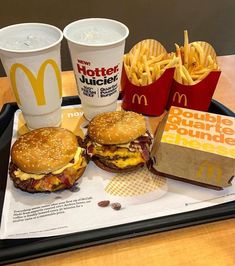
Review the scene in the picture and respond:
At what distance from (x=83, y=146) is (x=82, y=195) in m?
0.20

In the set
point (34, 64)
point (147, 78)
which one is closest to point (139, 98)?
point (147, 78)

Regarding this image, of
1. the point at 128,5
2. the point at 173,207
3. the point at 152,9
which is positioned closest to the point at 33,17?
the point at 128,5

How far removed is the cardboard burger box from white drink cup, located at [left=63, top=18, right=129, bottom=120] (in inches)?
11.1

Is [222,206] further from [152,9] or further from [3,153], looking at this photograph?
[152,9]

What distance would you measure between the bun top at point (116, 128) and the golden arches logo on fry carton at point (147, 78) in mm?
178

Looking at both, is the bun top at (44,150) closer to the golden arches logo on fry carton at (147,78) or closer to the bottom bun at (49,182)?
the bottom bun at (49,182)

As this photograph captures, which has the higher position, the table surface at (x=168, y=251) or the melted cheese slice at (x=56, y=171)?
the melted cheese slice at (x=56, y=171)

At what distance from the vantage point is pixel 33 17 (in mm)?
2422

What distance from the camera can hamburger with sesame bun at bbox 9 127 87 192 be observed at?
Answer: 988mm

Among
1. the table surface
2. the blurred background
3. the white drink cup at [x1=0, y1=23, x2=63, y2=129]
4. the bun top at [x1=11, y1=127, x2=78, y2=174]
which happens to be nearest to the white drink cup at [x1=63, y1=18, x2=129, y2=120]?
the white drink cup at [x1=0, y1=23, x2=63, y2=129]

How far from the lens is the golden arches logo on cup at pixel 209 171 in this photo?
0.98 meters

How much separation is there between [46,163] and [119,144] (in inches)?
11.0

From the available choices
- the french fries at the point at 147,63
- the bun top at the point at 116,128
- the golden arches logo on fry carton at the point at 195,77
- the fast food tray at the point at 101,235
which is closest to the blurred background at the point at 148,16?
the french fries at the point at 147,63

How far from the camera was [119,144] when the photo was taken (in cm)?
110
